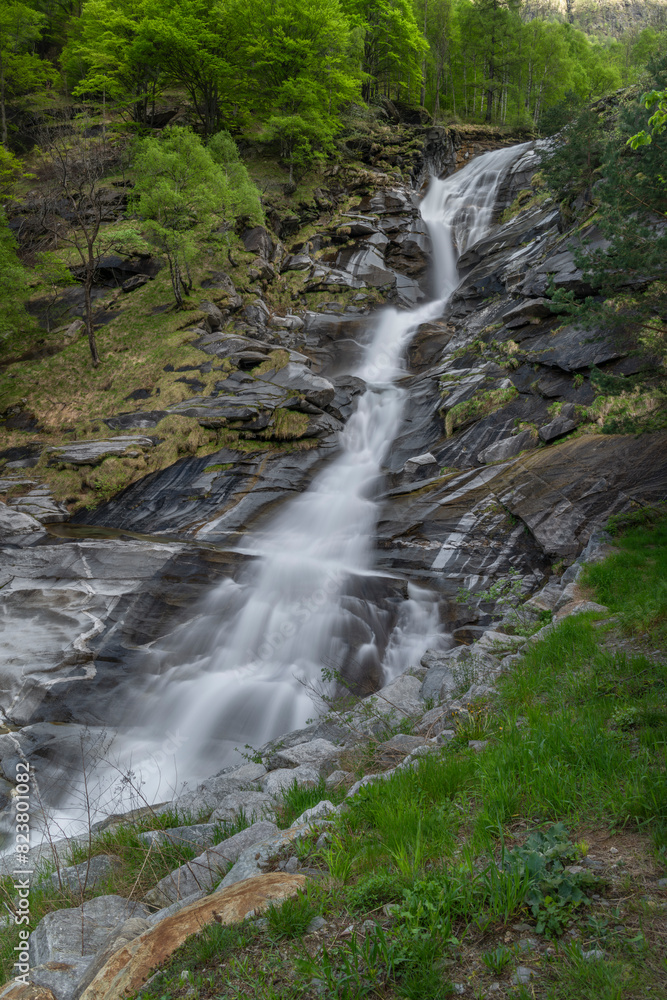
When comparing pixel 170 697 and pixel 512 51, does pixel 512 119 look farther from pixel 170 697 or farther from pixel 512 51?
pixel 170 697

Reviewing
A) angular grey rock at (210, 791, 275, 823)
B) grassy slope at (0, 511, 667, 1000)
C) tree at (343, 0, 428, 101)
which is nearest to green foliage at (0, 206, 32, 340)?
angular grey rock at (210, 791, 275, 823)

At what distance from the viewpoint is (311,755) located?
18.3ft

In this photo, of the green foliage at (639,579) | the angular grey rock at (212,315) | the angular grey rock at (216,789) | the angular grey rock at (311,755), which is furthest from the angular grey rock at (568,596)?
the angular grey rock at (212,315)

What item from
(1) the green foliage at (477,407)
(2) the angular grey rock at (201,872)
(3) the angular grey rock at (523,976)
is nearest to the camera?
(3) the angular grey rock at (523,976)

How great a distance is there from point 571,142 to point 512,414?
394 inches

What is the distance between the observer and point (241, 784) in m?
5.33

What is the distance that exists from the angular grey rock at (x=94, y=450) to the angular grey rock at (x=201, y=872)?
13.9 metres

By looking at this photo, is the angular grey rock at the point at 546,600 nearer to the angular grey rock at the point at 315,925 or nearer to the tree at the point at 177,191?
the angular grey rock at the point at 315,925

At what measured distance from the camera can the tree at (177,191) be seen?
19.2 meters

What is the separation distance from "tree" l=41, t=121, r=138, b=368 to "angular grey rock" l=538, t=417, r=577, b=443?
16.1 m

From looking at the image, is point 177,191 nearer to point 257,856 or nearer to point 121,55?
point 121,55

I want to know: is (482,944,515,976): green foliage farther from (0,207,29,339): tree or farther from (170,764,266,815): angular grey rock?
(0,207,29,339): tree

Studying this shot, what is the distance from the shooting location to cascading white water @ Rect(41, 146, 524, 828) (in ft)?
27.1

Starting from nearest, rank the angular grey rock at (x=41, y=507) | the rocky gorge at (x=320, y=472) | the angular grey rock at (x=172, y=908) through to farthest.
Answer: the angular grey rock at (x=172, y=908)
the rocky gorge at (x=320, y=472)
the angular grey rock at (x=41, y=507)
